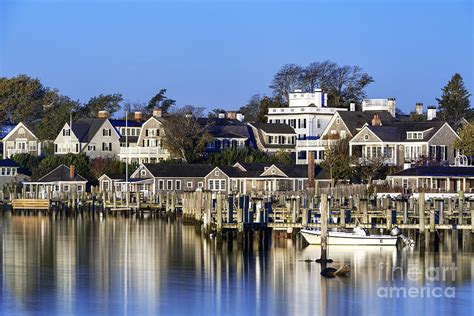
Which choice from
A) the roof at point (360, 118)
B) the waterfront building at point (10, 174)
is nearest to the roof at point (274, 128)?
the roof at point (360, 118)

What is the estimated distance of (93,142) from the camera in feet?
438

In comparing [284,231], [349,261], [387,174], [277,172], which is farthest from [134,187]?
[349,261]

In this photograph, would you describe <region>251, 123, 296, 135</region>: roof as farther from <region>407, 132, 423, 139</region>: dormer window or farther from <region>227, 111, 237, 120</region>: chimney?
<region>407, 132, 423, 139</region>: dormer window

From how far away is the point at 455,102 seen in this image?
14688cm

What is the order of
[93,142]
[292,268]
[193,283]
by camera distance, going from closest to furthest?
[193,283] < [292,268] < [93,142]

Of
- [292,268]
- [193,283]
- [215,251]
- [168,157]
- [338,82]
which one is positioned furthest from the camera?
[338,82]

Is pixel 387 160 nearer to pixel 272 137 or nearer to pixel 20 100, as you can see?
pixel 272 137

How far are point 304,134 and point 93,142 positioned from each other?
2055cm

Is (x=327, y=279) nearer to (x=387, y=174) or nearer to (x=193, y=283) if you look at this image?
(x=193, y=283)

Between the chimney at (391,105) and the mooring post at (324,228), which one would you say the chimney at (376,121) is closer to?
the chimney at (391,105)

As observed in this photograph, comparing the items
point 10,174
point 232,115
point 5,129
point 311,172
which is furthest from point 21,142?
point 311,172

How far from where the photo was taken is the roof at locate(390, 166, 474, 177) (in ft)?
321

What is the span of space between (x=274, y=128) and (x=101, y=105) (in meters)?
41.6

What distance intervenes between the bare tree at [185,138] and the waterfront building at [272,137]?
7.55 m
